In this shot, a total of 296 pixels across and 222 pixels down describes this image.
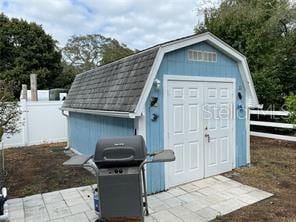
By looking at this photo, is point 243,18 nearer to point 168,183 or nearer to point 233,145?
point 233,145

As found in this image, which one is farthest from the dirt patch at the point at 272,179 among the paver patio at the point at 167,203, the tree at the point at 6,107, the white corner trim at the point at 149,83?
the tree at the point at 6,107

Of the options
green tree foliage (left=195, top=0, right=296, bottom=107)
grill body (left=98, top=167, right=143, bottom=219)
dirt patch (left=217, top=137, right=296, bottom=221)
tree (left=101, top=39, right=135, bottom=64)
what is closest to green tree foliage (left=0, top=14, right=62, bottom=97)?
tree (left=101, top=39, right=135, bottom=64)

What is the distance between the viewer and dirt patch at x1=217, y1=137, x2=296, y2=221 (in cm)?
415

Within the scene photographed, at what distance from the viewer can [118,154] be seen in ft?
9.11

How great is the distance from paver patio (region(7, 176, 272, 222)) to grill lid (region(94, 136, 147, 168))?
1.66 m

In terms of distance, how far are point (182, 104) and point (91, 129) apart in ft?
9.98

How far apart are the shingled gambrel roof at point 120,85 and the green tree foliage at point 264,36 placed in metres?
6.99

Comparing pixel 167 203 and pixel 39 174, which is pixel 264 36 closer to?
pixel 167 203

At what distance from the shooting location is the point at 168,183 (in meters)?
5.29

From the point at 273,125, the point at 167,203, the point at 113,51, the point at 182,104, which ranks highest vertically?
the point at 113,51

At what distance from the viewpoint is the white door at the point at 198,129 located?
5.36 metres

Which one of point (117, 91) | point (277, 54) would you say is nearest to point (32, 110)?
point (117, 91)

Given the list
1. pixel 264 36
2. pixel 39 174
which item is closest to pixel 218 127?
pixel 39 174

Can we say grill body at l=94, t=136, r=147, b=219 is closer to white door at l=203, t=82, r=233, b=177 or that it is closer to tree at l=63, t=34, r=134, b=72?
white door at l=203, t=82, r=233, b=177
